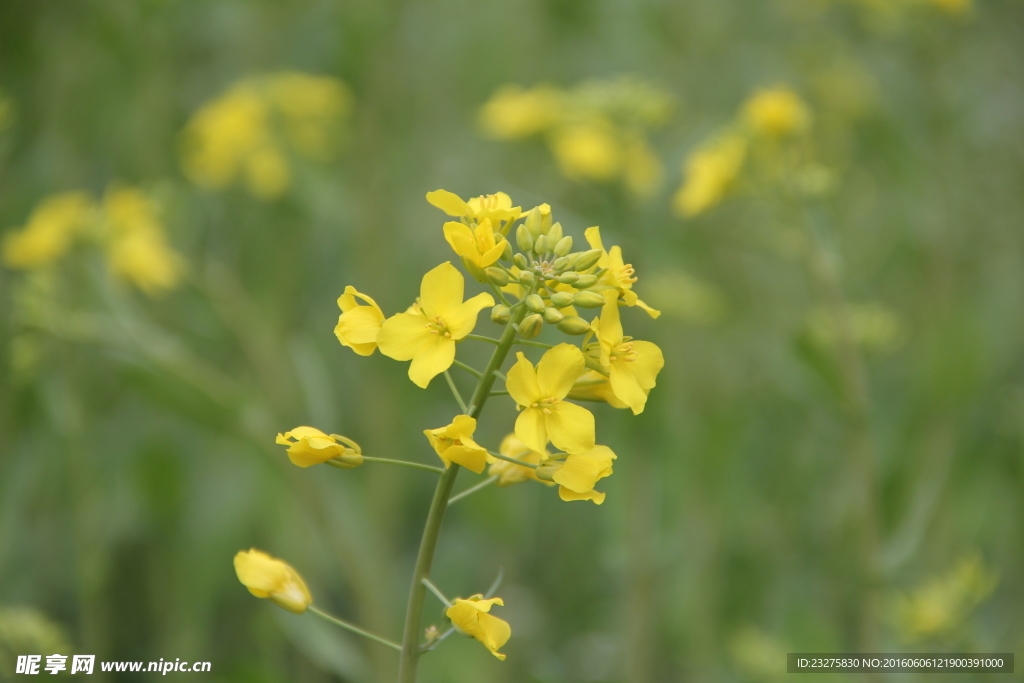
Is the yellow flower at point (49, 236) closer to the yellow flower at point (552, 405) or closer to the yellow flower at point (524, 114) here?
the yellow flower at point (524, 114)

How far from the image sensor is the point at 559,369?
704 millimetres

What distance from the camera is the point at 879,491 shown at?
170 cm

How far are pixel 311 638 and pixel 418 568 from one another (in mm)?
786

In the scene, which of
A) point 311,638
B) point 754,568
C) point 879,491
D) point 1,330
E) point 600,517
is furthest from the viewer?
point 600,517

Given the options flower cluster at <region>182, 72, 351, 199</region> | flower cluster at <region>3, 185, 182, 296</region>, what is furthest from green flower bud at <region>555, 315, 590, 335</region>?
flower cluster at <region>182, 72, 351, 199</region>

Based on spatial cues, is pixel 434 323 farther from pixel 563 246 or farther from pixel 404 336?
pixel 563 246

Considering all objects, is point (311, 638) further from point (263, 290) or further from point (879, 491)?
point (879, 491)

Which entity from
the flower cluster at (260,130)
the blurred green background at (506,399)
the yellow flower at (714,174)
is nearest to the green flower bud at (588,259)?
the blurred green background at (506,399)

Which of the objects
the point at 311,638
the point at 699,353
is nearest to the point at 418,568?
the point at 311,638

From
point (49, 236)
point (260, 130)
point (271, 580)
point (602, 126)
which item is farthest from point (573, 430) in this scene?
point (260, 130)

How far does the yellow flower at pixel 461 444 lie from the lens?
2.13ft

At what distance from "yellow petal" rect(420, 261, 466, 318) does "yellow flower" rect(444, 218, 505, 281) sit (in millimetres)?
24

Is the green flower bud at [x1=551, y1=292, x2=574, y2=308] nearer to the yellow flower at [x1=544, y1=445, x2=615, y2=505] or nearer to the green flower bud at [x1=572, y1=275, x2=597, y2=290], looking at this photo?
the green flower bud at [x1=572, y1=275, x2=597, y2=290]

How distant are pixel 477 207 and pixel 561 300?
5.3 inches
